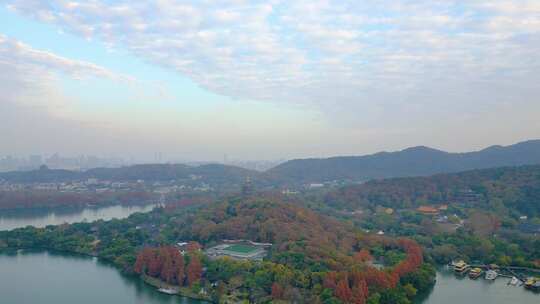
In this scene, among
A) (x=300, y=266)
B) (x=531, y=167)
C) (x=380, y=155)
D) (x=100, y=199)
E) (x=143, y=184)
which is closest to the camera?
(x=300, y=266)

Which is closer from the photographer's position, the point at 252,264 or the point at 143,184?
the point at 252,264

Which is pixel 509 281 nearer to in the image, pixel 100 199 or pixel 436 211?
pixel 436 211

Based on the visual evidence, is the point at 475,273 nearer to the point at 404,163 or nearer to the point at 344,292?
the point at 344,292

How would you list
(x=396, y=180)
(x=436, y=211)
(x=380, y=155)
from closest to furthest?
(x=436, y=211)
(x=396, y=180)
(x=380, y=155)

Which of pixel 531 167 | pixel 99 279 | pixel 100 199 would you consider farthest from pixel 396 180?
pixel 100 199

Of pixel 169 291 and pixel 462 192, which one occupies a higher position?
pixel 462 192

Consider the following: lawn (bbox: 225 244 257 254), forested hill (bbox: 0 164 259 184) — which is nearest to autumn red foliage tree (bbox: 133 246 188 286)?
lawn (bbox: 225 244 257 254)

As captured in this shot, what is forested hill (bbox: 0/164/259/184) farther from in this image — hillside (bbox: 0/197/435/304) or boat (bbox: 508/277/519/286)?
boat (bbox: 508/277/519/286)

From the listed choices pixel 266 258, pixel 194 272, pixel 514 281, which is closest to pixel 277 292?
pixel 266 258
